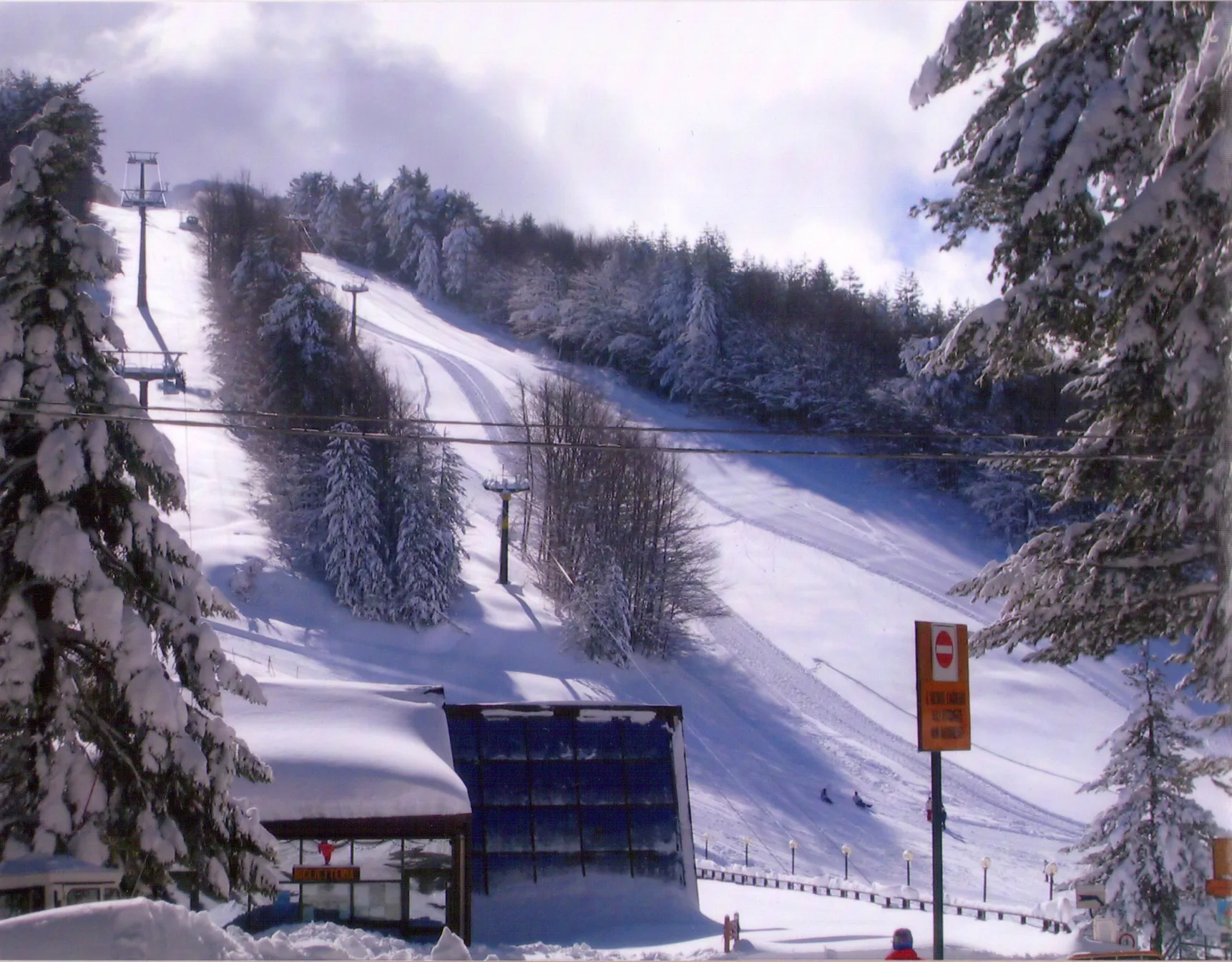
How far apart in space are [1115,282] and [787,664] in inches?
1285

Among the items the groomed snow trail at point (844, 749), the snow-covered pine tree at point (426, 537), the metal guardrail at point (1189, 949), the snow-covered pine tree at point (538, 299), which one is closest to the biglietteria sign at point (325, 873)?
the metal guardrail at point (1189, 949)

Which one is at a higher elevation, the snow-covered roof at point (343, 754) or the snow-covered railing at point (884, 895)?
the snow-covered roof at point (343, 754)

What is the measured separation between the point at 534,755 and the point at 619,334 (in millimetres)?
49910

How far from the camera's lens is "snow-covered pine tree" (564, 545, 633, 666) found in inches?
1517

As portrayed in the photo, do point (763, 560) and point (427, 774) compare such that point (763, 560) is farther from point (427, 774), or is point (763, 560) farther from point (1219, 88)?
point (1219, 88)

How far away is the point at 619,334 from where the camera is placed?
66.5 meters

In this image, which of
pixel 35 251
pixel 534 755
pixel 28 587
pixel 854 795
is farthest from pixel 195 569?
pixel 854 795

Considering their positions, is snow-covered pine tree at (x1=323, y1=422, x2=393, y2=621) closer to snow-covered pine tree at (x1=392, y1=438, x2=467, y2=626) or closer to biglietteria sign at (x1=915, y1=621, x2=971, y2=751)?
snow-covered pine tree at (x1=392, y1=438, x2=467, y2=626)

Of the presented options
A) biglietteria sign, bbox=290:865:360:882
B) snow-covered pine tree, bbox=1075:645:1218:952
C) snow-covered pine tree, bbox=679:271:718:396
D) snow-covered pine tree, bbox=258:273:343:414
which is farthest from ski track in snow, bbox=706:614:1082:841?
biglietteria sign, bbox=290:865:360:882

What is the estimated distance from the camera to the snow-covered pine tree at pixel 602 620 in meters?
38.5

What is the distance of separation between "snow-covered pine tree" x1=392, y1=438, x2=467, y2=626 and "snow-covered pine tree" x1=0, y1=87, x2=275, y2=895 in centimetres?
2669

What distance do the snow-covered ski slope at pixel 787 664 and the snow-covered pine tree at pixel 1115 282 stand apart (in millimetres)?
16543

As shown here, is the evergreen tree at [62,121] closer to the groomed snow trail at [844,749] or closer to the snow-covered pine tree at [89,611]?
the snow-covered pine tree at [89,611]

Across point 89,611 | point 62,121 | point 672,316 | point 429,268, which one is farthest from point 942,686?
point 429,268
